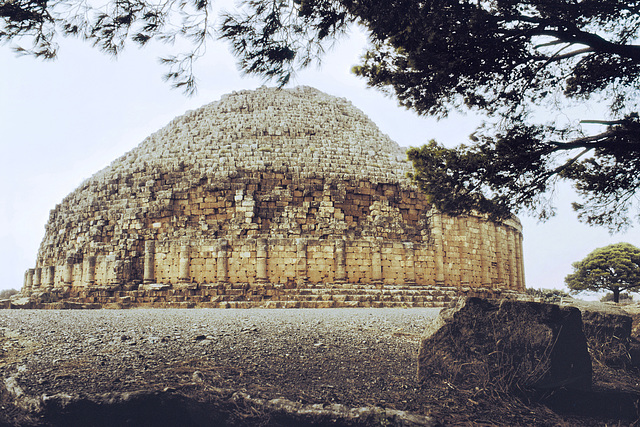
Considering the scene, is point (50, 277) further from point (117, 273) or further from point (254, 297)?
point (254, 297)

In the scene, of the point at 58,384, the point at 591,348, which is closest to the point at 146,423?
the point at 58,384

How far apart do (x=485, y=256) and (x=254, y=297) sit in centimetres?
1083

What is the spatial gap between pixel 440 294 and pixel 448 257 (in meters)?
2.52

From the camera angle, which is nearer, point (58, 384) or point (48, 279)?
point (58, 384)

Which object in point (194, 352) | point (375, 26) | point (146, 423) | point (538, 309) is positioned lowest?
point (146, 423)

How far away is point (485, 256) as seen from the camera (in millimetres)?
22516

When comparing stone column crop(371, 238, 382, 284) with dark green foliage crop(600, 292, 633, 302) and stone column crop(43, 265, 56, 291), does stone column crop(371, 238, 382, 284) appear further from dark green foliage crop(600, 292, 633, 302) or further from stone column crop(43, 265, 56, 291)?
dark green foliage crop(600, 292, 633, 302)

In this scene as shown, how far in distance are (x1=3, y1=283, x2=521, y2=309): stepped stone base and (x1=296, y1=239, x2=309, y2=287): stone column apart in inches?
18.1

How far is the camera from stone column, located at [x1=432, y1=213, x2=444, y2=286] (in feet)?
67.1

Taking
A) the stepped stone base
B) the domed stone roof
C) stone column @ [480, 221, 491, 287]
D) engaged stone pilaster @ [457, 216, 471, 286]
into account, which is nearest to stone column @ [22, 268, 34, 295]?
the domed stone roof

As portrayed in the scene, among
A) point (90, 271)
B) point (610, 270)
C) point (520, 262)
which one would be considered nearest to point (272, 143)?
point (90, 271)

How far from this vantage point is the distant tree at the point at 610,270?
32.3 metres

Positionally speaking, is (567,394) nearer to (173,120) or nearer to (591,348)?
(591,348)

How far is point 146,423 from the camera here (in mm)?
5098
